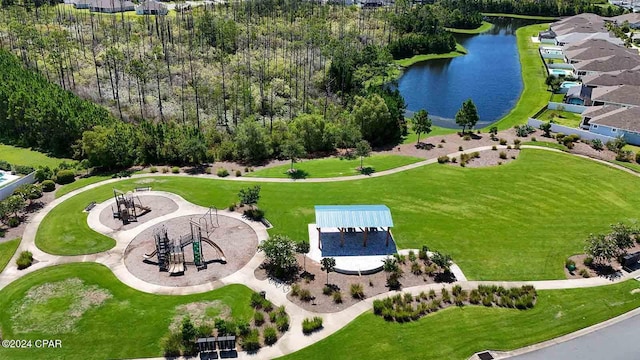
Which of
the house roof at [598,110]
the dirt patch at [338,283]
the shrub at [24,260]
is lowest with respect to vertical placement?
the dirt patch at [338,283]

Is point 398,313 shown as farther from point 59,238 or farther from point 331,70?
point 331,70

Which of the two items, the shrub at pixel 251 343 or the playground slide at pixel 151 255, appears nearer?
the shrub at pixel 251 343

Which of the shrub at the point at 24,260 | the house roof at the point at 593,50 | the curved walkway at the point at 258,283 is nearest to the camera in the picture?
the curved walkway at the point at 258,283

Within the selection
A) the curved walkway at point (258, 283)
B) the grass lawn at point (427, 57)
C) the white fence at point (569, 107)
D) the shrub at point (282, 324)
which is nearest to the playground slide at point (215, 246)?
the curved walkway at point (258, 283)

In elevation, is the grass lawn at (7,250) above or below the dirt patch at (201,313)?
above

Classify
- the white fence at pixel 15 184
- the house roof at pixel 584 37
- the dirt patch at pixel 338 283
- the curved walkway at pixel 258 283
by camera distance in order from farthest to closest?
the house roof at pixel 584 37 → the white fence at pixel 15 184 → the dirt patch at pixel 338 283 → the curved walkway at pixel 258 283

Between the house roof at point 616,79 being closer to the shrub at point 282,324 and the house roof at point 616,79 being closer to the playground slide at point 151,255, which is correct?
the shrub at point 282,324

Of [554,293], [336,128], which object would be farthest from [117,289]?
[336,128]
